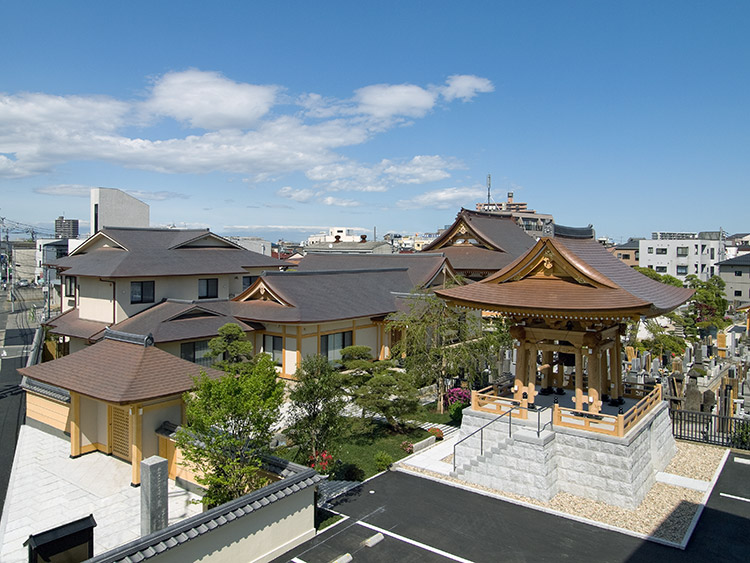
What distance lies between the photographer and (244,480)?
1145cm

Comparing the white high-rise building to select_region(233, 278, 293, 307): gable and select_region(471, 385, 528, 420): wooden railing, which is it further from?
select_region(471, 385, 528, 420): wooden railing

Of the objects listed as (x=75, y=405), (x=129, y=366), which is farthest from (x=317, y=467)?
(x=75, y=405)

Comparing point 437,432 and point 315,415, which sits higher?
point 315,415

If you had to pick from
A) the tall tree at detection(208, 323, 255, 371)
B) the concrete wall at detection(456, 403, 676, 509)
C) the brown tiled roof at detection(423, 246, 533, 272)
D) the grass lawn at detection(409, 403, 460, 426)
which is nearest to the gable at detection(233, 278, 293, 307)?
the tall tree at detection(208, 323, 255, 371)

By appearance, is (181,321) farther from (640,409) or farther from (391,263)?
(640,409)

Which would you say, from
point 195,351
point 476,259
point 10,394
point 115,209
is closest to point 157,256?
point 195,351

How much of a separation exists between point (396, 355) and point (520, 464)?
45.7 feet

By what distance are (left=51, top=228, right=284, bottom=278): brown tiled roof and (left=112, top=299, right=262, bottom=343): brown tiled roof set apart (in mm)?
1845

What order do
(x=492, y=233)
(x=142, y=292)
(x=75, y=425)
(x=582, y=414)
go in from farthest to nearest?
(x=492, y=233)
(x=142, y=292)
(x=75, y=425)
(x=582, y=414)

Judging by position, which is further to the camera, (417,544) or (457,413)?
(457,413)

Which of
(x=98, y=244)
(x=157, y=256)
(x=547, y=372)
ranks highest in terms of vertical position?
(x=98, y=244)

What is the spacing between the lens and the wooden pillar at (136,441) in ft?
45.3

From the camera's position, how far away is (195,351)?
25.0m

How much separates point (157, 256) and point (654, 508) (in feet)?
80.6
